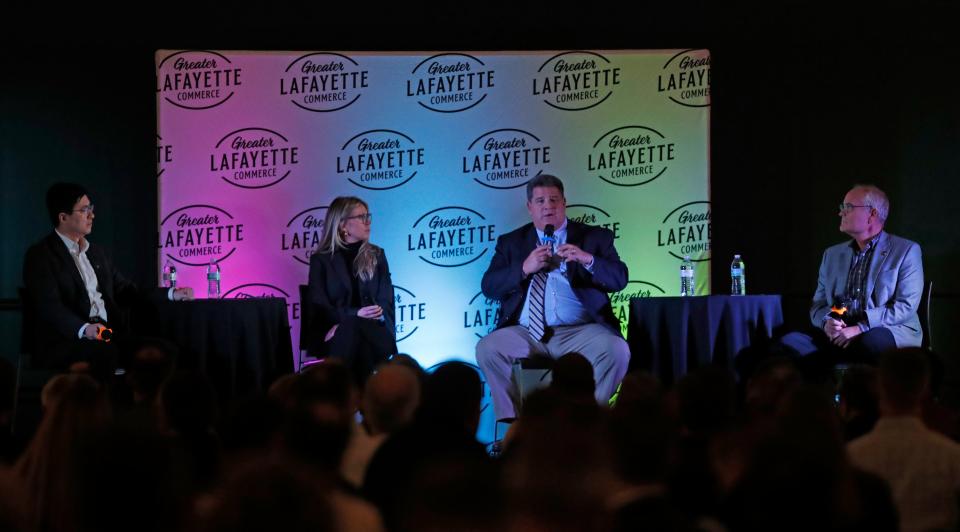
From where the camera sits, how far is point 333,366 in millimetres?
2980

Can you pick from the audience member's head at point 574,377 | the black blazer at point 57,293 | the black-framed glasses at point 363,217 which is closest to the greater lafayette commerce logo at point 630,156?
the black-framed glasses at point 363,217

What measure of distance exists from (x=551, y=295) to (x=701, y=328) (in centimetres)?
93

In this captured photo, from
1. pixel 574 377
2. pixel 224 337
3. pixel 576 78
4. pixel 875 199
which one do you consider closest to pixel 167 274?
pixel 224 337

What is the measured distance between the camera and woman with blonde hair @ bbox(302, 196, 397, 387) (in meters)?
6.11

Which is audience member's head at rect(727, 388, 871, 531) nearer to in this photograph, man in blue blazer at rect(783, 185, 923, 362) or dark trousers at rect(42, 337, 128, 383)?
man in blue blazer at rect(783, 185, 923, 362)

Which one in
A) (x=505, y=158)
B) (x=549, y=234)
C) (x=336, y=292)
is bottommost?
(x=336, y=292)

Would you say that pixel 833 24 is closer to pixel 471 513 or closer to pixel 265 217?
pixel 265 217

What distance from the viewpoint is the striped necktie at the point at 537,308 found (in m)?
6.22

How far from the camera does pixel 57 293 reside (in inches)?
225

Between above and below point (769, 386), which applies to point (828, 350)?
below

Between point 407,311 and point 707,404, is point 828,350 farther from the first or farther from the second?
point 707,404

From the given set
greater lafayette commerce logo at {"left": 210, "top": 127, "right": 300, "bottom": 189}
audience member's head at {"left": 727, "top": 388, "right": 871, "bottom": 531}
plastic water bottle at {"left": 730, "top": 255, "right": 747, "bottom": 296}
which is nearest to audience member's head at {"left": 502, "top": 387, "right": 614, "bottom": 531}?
audience member's head at {"left": 727, "top": 388, "right": 871, "bottom": 531}

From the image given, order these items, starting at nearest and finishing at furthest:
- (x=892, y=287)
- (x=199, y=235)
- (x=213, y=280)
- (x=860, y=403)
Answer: (x=860, y=403)
(x=892, y=287)
(x=213, y=280)
(x=199, y=235)

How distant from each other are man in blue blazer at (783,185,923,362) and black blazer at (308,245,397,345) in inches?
88.9
